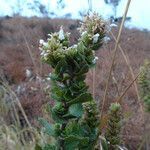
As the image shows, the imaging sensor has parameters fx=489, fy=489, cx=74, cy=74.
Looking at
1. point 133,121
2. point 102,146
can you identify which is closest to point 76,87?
point 102,146

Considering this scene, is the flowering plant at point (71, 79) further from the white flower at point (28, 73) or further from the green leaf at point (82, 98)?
the white flower at point (28, 73)

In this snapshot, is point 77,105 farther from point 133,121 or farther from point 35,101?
point 35,101

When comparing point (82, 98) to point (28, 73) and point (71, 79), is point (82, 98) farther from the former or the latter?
point (28, 73)

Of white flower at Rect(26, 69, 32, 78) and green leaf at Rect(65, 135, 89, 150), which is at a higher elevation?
green leaf at Rect(65, 135, 89, 150)

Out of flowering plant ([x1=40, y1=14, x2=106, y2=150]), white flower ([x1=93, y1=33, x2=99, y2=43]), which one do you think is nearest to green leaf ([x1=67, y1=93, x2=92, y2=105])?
flowering plant ([x1=40, y1=14, x2=106, y2=150])

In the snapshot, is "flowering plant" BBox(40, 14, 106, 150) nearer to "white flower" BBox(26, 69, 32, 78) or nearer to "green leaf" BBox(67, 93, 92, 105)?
"green leaf" BBox(67, 93, 92, 105)

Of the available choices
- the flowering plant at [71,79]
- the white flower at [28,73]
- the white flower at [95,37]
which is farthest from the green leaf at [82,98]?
the white flower at [28,73]

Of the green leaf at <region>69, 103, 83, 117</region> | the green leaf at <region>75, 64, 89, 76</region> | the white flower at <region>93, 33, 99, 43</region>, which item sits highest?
the white flower at <region>93, 33, 99, 43</region>

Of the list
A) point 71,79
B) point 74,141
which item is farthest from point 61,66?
point 74,141

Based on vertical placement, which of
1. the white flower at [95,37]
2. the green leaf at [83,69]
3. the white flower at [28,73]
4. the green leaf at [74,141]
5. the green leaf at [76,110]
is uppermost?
the white flower at [95,37]
